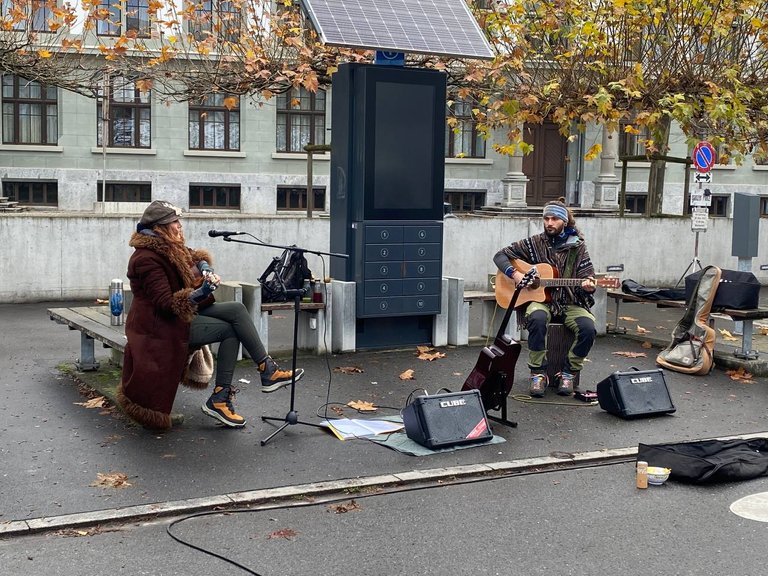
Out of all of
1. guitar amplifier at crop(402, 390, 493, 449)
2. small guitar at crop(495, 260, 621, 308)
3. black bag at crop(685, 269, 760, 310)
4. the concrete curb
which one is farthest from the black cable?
black bag at crop(685, 269, 760, 310)

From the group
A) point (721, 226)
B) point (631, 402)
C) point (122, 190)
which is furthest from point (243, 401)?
point (122, 190)

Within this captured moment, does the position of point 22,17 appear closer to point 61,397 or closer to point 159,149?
point 61,397

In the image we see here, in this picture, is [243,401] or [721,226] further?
[721,226]

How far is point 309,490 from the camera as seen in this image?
6.52 meters

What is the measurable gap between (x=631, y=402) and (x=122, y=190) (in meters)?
26.1

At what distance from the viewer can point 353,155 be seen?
11.2 metres

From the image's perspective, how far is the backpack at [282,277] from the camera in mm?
10875

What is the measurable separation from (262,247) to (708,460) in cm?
1122

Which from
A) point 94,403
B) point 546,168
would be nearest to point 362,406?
point 94,403

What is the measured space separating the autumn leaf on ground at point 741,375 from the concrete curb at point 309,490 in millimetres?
3197

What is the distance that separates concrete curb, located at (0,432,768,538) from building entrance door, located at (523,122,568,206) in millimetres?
30479

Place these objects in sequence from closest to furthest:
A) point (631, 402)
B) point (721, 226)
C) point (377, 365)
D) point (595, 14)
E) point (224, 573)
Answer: point (224, 573) < point (631, 402) < point (377, 365) < point (595, 14) < point (721, 226)

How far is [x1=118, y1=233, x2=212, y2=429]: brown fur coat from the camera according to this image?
25.1ft

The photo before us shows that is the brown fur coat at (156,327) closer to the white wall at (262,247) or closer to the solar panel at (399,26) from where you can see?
the solar panel at (399,26)
